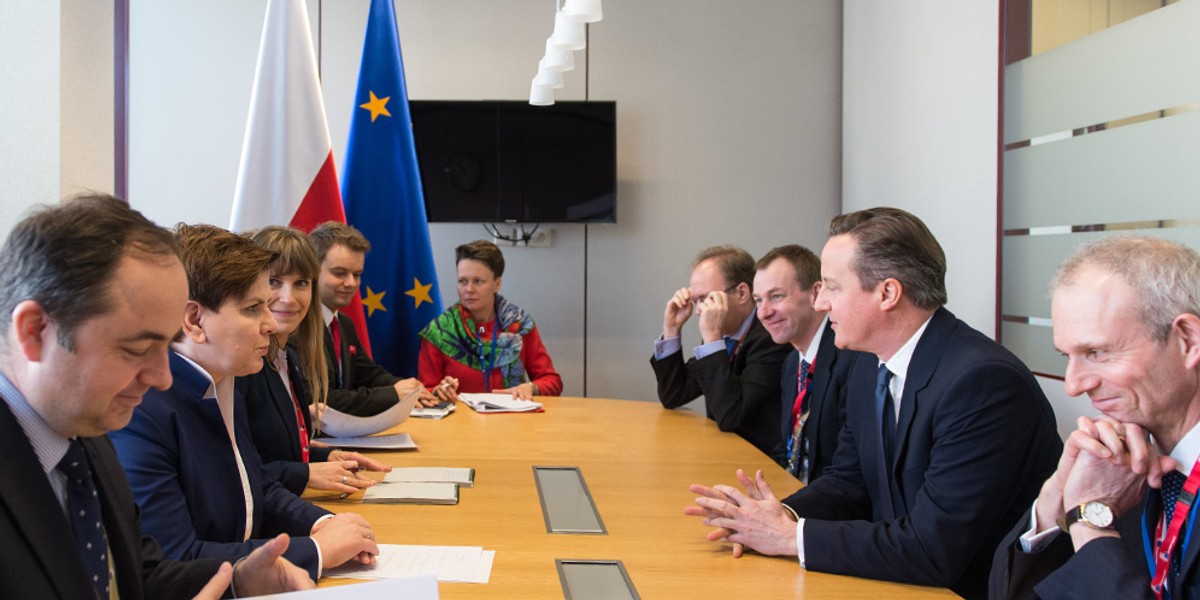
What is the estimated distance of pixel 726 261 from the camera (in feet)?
13.8

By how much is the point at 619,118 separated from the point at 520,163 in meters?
0.66

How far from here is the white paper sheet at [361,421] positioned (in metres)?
3.28

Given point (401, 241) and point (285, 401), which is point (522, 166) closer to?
point (401, 241)

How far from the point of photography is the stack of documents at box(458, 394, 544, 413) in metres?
4.19

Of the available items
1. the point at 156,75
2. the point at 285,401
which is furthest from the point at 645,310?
the point at 285,401

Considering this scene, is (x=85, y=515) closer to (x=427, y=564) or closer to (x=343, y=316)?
(x=427, y=564)

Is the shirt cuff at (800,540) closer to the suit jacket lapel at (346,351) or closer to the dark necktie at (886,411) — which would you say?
the dark necktie at (886,411)

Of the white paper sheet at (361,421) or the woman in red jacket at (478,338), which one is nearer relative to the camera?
the white paper sheet at (361,421)

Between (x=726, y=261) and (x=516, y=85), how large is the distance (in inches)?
91.3

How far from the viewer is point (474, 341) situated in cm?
488

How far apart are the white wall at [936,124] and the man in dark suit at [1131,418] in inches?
100

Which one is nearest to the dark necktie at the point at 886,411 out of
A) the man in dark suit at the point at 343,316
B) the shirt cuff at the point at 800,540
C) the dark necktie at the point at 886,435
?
the dark necktie at the point at 886,435

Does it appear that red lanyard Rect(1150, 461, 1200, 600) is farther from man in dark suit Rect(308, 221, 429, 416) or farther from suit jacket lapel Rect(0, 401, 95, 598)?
man in dark suit Rect(308, 221, 429, 416)

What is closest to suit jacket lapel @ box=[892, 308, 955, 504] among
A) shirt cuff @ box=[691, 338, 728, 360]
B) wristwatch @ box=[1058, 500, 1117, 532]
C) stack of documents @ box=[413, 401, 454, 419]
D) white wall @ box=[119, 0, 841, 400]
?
wristwatch @ box=[1058, 500, 1117, 532]
